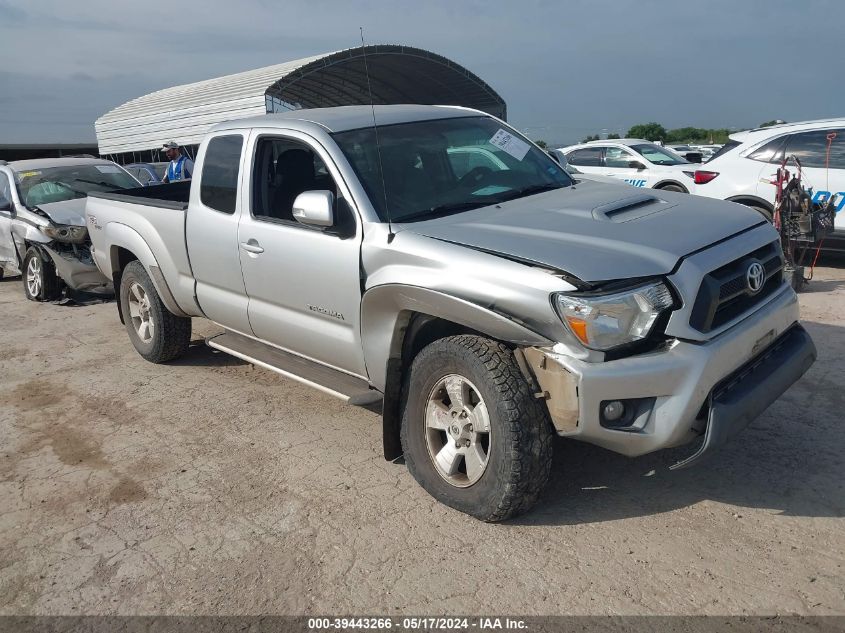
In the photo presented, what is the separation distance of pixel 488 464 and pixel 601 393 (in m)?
0.68

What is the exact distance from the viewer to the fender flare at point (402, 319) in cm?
329

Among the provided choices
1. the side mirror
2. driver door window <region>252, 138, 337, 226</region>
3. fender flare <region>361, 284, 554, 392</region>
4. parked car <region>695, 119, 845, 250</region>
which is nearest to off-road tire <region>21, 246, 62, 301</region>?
driver door window <region>252, 138, 337, 226</region>

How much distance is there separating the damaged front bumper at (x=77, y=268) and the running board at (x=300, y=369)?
160 inches

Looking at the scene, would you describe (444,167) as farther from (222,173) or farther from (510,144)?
(222,173)

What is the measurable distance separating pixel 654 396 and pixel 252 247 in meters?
2.70

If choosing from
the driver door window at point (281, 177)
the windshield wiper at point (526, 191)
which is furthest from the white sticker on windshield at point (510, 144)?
the driver door window at point (281, 177)

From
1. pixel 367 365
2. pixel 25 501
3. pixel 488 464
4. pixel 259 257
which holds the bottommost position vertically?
pixel 25 501

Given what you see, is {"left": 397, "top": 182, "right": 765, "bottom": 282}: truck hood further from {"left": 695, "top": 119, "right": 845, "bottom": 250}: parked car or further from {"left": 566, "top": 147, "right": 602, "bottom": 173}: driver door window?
{"left": 566, "top": 147, "right": 602, "bottom": 173}: driver door window

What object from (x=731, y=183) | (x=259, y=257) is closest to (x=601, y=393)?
(x=259, y=257)

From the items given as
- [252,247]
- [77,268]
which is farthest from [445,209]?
[77,268]

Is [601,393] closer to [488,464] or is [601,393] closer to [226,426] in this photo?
[488,464]

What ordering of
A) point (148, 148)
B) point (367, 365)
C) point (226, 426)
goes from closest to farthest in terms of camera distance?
point (367, 365)
point (226, 426)
point (148, 148)

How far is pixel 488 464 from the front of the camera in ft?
11.4

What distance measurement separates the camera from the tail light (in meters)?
9.26
